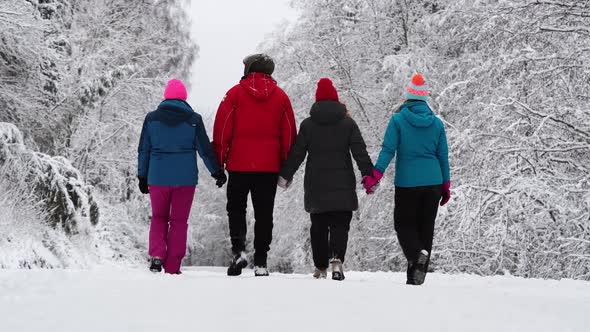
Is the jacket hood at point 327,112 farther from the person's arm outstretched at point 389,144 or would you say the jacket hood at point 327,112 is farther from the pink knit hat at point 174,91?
the pink knit hat at point 174,91

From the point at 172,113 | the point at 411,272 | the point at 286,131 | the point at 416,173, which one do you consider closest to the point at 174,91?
the point at 172,113

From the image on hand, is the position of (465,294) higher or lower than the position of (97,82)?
lower

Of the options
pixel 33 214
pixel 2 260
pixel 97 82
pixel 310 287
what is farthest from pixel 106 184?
pixel 310 287

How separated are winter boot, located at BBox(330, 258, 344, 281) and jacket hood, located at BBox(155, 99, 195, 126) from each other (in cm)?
172

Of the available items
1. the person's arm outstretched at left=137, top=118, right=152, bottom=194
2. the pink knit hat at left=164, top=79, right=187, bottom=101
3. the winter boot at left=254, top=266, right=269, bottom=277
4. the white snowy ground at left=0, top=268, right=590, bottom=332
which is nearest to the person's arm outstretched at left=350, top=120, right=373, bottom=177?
the winter boot at left=254, top=266, right=269, bottom=277

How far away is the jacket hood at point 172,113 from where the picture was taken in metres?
→ 5.79

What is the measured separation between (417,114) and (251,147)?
137cm

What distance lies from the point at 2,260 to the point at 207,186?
112 ft

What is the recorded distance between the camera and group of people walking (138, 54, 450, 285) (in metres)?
5.53

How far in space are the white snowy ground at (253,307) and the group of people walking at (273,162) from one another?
1.10 metres

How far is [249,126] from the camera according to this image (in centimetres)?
566

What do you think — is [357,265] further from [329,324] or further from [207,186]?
[207,186]

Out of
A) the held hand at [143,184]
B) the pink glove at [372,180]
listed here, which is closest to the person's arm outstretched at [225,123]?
the held hand at [143,184]

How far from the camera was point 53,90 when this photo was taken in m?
13.3
